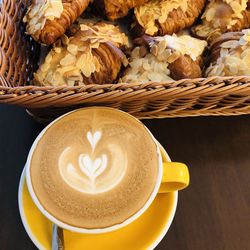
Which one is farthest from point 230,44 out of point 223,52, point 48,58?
point 48,58

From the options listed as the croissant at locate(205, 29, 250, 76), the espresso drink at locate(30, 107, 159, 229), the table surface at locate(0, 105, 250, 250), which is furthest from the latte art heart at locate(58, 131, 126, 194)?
the croissant at locate(205, 29, 250, 76)

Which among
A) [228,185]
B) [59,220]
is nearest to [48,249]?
[59,220]

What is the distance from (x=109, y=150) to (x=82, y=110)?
0.08 m

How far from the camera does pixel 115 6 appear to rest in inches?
28.6

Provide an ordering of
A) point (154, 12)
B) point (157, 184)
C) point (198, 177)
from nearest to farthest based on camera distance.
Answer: point (157, 184), point (198, 177), point (154, 12)

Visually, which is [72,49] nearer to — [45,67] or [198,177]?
[45,67]

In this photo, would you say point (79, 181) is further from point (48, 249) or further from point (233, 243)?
point (233, 243)

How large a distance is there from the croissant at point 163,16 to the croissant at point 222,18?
37mm

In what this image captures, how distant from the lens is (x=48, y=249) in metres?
0.52

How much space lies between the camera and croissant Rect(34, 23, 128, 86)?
2.18ft

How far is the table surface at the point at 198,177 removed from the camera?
588 millimetres

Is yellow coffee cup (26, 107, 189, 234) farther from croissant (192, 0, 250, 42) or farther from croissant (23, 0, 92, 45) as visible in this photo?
croissant (192, 0, 250, 42)

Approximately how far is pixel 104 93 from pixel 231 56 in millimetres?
260

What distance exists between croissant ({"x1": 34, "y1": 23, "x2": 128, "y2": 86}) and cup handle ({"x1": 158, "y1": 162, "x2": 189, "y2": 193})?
24 cm
